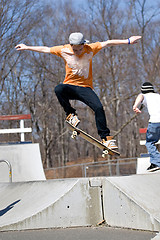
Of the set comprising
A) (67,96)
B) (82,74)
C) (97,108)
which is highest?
(82,74)

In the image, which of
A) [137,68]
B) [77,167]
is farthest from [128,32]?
[77,167]

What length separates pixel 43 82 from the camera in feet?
101

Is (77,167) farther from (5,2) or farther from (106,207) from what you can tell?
(106,207)

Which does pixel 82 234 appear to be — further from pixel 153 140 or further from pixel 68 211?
pixel 153 140

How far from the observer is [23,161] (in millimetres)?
11602

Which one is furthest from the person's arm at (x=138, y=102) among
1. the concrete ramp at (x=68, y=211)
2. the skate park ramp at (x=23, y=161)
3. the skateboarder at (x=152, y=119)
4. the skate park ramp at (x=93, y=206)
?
the skate park ramp at (x=23, y=161)

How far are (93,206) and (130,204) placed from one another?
49 cm

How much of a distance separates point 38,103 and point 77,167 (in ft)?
49.0

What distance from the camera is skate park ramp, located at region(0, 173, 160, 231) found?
3703mm

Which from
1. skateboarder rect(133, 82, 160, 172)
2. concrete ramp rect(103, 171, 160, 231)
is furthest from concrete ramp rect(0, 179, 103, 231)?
skateboarder rect(133, 82, 160, 172)

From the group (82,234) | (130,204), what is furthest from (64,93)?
(82,234)

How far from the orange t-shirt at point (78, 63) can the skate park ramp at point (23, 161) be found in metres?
5.83

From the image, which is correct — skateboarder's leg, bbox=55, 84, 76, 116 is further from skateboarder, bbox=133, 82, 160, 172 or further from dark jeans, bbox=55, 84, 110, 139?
skateboarder, bbox=133, 82, 160, 172

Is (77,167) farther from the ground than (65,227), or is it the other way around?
(65,227)
